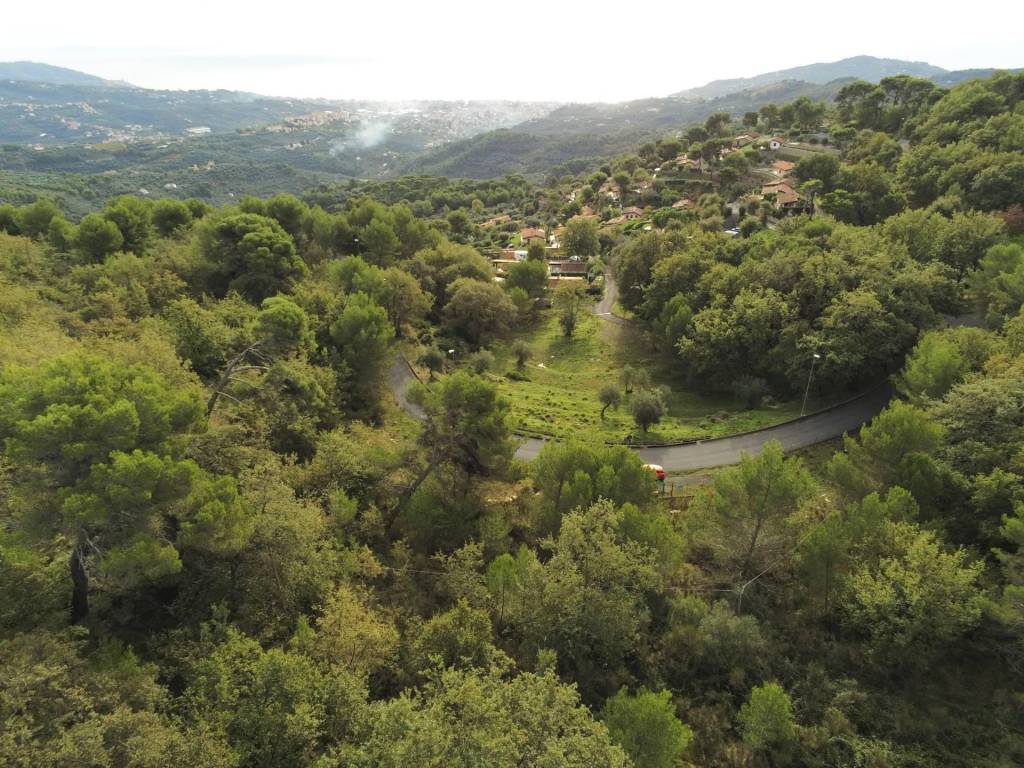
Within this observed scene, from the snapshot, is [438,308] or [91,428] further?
[438,308]

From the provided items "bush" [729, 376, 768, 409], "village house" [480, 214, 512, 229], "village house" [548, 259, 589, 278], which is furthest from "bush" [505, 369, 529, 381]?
"village house" [480, 214, 512, 229]

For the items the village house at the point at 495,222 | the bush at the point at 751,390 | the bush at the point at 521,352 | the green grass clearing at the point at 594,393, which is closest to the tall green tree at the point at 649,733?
the green grass clearing at the point at 594,393

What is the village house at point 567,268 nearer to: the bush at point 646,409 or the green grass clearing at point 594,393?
Answer: the green grass clearing at point 594,393

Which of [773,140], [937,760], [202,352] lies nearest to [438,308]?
[202,352]

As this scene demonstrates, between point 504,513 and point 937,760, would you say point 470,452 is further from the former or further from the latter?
→ point 937,760

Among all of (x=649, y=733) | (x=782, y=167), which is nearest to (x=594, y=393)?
(x=649, y=733)

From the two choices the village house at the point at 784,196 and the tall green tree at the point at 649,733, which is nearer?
the tall green tree at the point at 649,733
